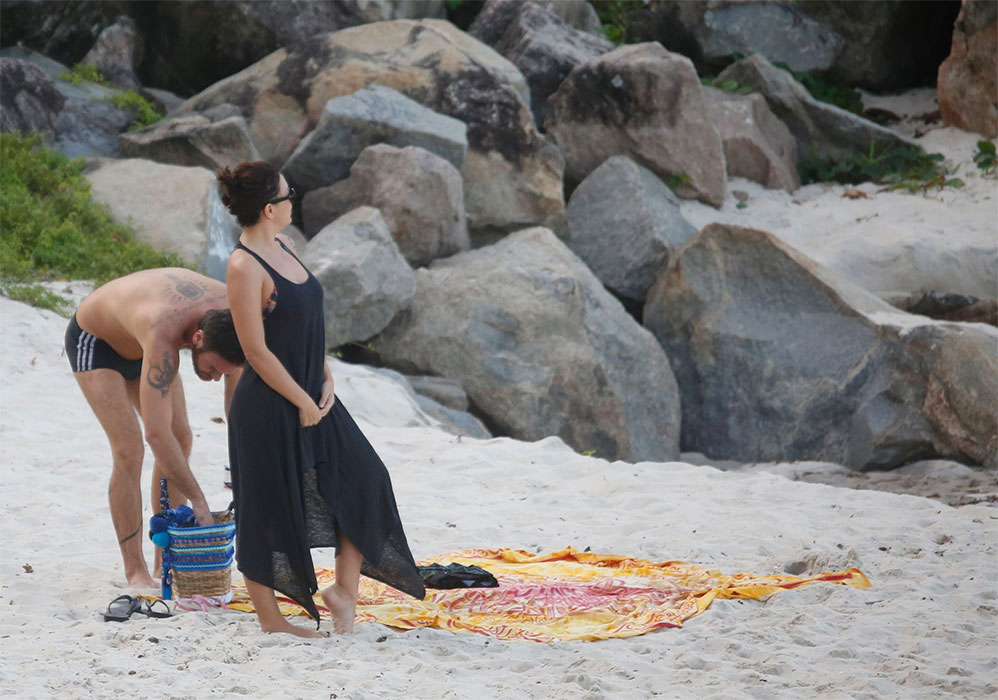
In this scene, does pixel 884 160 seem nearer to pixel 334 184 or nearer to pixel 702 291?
pixel 702 291

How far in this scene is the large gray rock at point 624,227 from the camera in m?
11.2

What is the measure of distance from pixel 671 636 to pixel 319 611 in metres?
1.36

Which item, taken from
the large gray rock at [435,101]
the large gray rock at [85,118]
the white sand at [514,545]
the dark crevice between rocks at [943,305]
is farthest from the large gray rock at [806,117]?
the white sand at [514,545]

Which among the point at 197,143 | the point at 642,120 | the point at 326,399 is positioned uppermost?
the point at 642,120

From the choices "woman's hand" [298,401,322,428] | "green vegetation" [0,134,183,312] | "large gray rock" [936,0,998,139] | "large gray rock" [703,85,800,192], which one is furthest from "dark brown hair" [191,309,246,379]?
"large gray rock" [936,0,998,139]

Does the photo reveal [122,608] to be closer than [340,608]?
No

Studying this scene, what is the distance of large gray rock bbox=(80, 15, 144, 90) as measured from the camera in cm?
1235

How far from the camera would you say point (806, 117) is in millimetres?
14320

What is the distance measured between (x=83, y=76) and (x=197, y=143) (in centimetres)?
256

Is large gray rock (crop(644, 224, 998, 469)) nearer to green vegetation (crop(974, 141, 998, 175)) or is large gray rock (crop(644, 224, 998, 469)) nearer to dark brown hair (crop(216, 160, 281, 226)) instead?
green vegetation (crop(974, 141, 998, 175))

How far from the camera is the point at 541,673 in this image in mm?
3684

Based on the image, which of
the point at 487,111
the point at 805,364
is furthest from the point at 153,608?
the point at 487,111

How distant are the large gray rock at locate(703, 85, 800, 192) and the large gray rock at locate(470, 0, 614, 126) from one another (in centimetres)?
167

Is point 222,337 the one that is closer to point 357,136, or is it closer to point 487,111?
point 357,136
